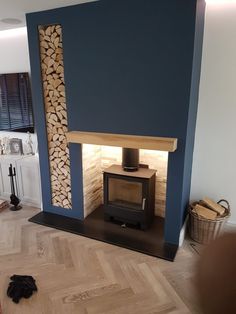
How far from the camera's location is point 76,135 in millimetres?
2617

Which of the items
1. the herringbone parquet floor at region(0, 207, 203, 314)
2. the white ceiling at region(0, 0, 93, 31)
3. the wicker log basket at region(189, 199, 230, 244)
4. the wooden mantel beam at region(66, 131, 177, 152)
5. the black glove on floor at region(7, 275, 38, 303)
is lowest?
the herringbone parquet floor at region(0, 207, 203, 314)

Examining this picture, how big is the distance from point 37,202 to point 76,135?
1.31 meters

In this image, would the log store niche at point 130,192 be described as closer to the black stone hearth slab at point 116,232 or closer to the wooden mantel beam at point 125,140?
the black stone hearth slab at point 116,232

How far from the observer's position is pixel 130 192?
9.39 ft

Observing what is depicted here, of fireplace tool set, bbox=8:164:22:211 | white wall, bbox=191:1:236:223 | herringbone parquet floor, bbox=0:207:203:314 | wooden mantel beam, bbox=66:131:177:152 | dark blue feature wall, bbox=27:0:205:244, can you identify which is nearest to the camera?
herringbone parquet floor, bbox=0:207:203:314

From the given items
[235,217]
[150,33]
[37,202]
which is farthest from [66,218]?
[150,33]

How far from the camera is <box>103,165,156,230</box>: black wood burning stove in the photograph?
8.79 ft

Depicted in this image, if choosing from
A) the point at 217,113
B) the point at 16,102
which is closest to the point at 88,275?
the point at 217,113

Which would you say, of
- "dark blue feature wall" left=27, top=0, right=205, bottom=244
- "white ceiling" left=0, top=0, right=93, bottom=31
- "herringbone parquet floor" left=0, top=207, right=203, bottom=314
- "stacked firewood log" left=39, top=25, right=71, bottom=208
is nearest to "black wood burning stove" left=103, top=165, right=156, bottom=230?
"dark blue feature wall" left=27, top=0, right=205, bottom=244

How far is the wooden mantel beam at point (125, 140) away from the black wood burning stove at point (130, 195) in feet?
1.51

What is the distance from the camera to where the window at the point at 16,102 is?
336 centimetres

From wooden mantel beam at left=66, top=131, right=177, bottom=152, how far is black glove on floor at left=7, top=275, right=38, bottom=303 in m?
1.39

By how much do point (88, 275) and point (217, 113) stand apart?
2.12 m

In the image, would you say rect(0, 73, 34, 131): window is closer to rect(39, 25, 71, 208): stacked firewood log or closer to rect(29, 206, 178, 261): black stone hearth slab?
rect(39, 25, 71, 208): stacked firewood log
